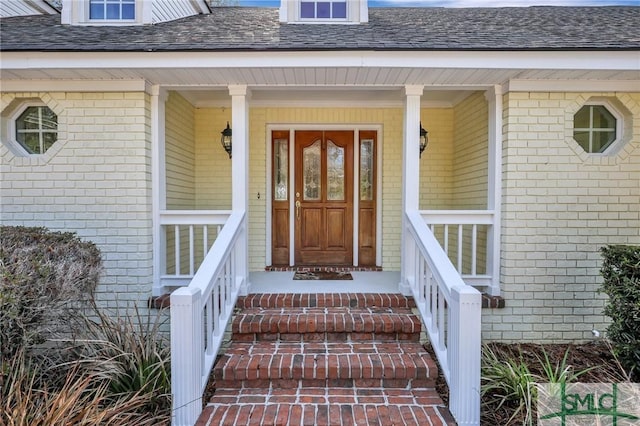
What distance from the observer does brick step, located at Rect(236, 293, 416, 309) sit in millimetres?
3775

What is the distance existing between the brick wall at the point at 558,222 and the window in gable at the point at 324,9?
7.48 feet

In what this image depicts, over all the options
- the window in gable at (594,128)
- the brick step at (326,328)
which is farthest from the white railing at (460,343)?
the window in gable at (594,128)

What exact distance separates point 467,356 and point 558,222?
84.5 inches

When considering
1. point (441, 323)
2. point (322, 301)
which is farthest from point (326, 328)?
point (441, 323)

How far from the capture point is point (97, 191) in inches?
157

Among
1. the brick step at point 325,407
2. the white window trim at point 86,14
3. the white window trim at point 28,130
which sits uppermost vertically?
the white window trim at point 86,14

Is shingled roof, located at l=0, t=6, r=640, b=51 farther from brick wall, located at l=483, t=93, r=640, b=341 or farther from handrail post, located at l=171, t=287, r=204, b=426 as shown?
handrail post, located at l=171, t=287, r=204, b=426

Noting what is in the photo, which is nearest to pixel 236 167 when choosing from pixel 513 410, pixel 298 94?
pixel 298 94

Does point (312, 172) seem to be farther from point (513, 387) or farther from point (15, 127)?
point (513, 387)

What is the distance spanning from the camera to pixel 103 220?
398 cm

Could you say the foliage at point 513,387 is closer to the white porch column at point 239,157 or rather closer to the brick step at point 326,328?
the brick step at point 326,328

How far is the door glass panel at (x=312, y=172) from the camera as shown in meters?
5.55

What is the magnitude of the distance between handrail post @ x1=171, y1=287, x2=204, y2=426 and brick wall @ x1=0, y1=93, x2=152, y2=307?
5.48 ft

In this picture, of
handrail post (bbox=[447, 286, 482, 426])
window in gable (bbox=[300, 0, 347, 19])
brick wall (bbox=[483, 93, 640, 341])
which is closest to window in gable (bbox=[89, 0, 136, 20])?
window in gable (bbox=[300, 0, 347, 19])
